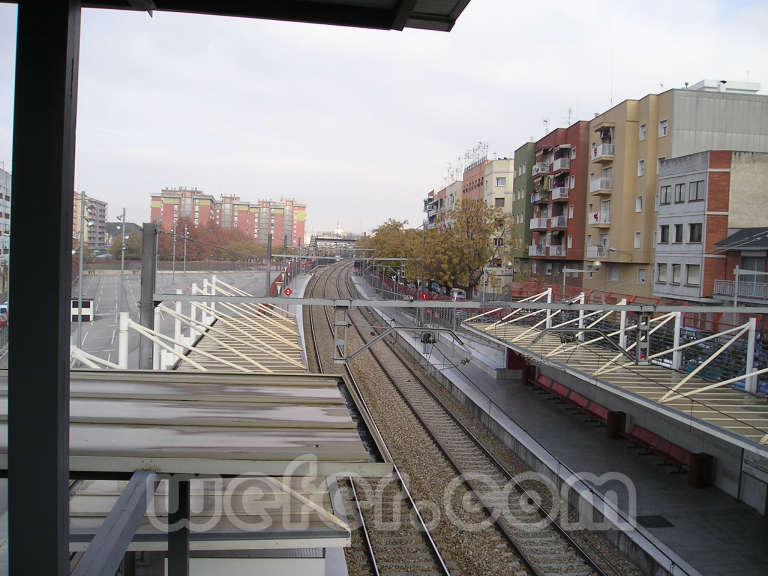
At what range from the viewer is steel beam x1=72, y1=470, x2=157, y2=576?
1765 mm

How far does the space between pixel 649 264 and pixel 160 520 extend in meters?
23.0

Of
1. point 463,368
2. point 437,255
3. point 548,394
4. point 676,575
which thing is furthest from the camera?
point 437,255

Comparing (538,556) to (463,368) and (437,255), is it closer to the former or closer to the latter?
(463,368)

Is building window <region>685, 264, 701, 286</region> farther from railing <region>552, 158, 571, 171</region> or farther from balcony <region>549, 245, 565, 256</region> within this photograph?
railing <region>552, 158, 571, 171</region>

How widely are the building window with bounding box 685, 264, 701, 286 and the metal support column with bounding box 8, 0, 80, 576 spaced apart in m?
21.4

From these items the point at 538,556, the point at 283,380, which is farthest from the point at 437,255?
the point at 283,380

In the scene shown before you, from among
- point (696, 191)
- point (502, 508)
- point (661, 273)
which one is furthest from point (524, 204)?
point (502, 508)

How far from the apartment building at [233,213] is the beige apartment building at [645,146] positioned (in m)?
18.5

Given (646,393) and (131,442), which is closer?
(131,442)

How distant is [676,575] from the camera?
6.65 meters

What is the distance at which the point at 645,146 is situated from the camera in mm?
24344

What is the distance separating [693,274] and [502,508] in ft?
48.5

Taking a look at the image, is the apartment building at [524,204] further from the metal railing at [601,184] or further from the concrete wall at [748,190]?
the concrete wall at [748,190]

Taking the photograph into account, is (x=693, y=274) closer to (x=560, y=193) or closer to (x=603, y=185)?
(x=603, y=185)
